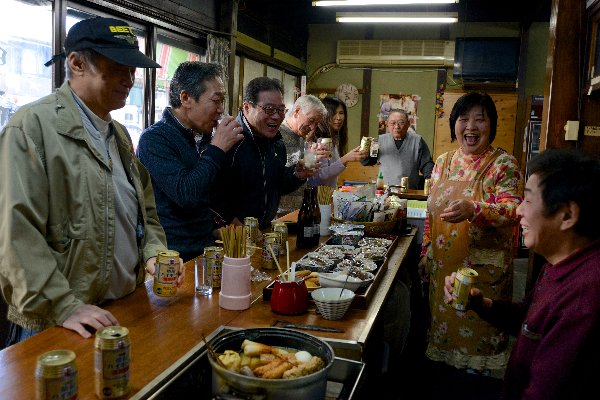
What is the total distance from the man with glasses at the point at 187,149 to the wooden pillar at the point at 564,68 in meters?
2.07

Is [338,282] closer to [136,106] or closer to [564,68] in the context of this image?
[564,68]

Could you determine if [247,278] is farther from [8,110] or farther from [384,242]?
[8,110]

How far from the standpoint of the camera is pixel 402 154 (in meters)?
5.84

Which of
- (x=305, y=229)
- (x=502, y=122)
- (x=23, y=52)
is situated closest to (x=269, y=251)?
(x=305, y=229)

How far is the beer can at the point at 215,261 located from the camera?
1869 mm

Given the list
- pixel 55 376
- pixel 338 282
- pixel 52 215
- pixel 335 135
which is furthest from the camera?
pixel 335 135

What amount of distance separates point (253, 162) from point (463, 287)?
154cm

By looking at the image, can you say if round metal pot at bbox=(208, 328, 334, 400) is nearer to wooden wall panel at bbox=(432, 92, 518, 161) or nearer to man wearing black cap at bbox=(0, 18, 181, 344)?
man wearing black cap at bbox=(0, 18, 181, 344)

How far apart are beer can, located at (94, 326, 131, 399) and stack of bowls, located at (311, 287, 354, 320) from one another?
69cm

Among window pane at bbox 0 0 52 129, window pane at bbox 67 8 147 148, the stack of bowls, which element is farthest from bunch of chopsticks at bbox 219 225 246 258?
window pane at bbox 67 8 147 148

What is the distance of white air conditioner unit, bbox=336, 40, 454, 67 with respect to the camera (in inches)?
380

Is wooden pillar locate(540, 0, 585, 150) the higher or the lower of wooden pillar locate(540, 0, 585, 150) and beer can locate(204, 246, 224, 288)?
the higher

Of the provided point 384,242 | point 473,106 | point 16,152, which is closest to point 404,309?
point 384,242

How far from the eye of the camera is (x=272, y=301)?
1.71 metres
